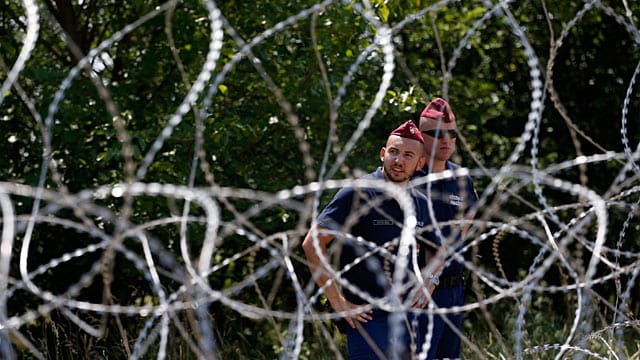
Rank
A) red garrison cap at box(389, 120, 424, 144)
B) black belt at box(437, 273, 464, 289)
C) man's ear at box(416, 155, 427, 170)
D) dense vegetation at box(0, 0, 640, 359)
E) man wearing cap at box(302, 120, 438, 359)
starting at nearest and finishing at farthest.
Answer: man wearing cap at box(302, 120, 438, 359)
red garrison cap at box(389, 120, 424, 144)
man's ear at box(416, 155, 427, 170)
black belt at box(437, 273, 464, 289)
dense vegetation at box(0, 0, 640, 359)

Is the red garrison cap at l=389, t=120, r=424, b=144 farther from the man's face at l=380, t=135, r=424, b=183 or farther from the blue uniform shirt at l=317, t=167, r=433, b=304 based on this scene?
the blue uniform shirt at l=317, t=167, r=433, b=304

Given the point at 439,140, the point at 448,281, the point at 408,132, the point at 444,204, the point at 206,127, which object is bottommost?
the point at 448,281

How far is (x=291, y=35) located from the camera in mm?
5605

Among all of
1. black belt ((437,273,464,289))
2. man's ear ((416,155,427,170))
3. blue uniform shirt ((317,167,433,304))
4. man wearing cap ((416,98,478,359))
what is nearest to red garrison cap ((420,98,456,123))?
man wearing cap ((416,98,478,359))

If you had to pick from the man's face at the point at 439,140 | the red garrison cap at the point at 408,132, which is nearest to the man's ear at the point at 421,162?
the man's face at the point at 439,140

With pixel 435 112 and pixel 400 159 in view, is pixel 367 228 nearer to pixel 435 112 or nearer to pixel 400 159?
pixel 400 159

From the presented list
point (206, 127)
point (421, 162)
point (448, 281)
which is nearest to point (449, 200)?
point (421, 162)

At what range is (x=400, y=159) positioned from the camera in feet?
12.0

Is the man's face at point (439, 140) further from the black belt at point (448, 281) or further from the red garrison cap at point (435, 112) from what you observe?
the black belt at point (448, 281)

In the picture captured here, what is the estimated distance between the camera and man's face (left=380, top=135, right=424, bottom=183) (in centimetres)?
366

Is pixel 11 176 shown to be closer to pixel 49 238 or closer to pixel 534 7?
pixel 49 238

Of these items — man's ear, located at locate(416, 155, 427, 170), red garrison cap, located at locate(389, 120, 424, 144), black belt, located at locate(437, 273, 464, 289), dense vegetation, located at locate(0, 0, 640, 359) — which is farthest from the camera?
dense vegetation, located at locate(0, 0, 640, 359)

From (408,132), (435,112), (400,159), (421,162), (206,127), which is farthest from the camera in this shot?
(206,127)

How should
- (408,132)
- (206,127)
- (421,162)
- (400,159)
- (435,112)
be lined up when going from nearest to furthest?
1. (400,159)
2. (408,132)
3. (421,162)
4. (435,112)
5. (206,127)
